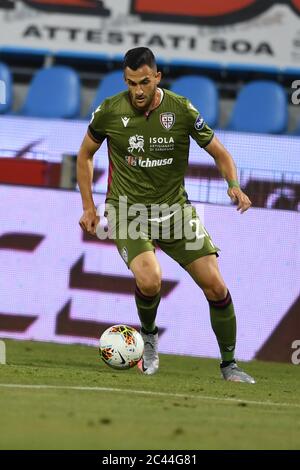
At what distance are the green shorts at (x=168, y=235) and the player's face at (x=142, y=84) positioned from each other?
0.92 m

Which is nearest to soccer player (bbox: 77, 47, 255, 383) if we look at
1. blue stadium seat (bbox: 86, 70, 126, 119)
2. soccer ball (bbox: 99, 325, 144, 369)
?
soccer ball (bbox: 99, 325, 144, 369)

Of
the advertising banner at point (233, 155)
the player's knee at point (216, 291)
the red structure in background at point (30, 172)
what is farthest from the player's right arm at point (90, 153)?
the red structure in background at point (30, 172)

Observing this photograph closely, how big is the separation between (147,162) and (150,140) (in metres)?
0.18

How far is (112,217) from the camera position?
1005 centimetres

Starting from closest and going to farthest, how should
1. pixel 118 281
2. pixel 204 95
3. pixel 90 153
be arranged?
pixel 90 153, pixel 118 281, pixel 204 95

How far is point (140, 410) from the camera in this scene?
7484mm

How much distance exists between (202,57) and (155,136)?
289 inches

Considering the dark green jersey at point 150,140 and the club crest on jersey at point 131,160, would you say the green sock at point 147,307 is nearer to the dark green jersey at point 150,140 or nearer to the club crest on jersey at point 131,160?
the dark green jersey at point 150,140

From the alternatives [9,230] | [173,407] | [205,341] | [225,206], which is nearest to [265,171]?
[225,206]

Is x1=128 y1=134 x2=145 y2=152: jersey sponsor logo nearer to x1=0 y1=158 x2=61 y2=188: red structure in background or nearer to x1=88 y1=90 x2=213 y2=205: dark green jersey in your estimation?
x1=88 y1=90 x2=213 y2=205: dark green jersey

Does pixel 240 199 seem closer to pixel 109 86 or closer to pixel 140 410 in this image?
pixel 140 410

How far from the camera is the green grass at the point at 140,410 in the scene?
20.8 feet

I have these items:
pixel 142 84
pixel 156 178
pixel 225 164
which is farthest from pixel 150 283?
pixel 142 84

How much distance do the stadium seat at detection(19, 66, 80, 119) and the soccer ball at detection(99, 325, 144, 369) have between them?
287 inches
